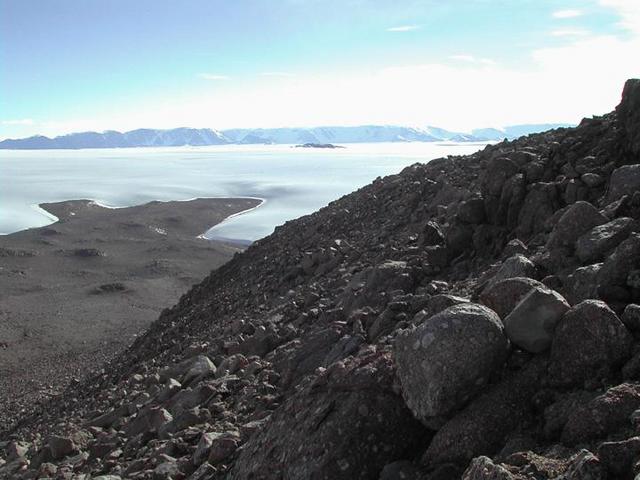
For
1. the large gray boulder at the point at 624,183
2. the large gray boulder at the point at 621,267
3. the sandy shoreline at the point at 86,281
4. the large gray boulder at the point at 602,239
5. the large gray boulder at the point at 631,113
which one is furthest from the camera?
the sandy shoreline at the point at 86,281

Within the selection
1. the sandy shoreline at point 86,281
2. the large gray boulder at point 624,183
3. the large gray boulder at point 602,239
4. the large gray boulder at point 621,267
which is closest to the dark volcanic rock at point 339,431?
the large gray boulder at point 621,267

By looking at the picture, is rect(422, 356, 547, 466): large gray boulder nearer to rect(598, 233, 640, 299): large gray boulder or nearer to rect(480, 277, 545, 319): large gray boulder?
rect(480, 277, 545, 319): large gray boulder

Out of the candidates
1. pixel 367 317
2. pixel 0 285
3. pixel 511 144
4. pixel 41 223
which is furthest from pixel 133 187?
pixel 367 317

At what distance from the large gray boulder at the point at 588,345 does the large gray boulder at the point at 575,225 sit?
2063 millimetres

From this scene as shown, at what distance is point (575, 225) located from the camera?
6.00 meters

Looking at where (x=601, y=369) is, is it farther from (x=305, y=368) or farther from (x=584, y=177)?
(x=584, y=177)

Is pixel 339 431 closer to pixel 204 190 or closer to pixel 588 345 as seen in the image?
pixel 588 345

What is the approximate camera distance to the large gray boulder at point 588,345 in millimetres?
3822

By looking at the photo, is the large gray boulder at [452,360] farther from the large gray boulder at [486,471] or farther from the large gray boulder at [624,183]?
the large gray boulder at [624,183]

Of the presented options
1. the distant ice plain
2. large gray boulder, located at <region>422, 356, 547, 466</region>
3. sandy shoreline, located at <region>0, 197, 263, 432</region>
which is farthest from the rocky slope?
the distant ice plain

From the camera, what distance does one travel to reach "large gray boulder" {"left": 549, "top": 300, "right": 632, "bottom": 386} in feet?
12.5

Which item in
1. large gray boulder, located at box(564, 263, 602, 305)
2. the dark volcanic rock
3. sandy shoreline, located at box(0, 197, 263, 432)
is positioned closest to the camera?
the dark volcanic rock

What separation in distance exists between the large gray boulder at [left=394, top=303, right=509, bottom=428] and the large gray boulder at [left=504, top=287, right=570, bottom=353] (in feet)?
0.36

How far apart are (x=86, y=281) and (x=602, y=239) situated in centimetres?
3787
